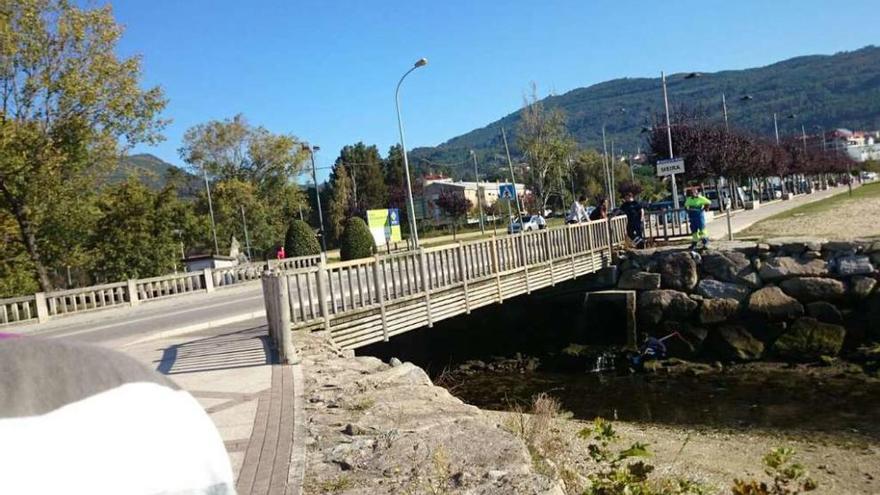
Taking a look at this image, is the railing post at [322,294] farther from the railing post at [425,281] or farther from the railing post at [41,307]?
the railing post at [41,307]

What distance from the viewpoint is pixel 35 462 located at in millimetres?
1109

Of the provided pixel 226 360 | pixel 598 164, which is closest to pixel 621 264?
pixel 226 360

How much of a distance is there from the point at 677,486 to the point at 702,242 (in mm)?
14817

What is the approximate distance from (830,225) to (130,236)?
26.4 m

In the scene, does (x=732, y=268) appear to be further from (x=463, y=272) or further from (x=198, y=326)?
(x=198, y=326)

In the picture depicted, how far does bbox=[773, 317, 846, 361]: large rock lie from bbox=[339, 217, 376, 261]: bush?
20.3 m

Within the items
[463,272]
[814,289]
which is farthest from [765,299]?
[463,272]

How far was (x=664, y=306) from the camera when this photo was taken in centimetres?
1900

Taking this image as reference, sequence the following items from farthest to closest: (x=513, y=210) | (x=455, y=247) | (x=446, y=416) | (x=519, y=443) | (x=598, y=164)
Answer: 1. (x=598, y=164)
2. (x=513, y=210)
3. (x=455, y=247)
4. (x=446, y=416)
5. (x=519, y=443)

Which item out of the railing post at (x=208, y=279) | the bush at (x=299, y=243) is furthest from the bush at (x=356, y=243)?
the railing post at (x=208, y=279)

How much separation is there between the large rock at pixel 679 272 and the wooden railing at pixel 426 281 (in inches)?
84.8

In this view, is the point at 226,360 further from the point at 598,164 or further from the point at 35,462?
the point at 598,164

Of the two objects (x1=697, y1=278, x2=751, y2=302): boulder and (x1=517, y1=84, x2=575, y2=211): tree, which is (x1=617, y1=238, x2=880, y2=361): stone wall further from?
(x1=517, y1=84, x2=575, y2=211): tree

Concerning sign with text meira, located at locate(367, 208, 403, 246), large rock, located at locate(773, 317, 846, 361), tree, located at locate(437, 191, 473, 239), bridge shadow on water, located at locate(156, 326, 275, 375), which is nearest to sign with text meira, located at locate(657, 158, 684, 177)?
large rock, located at locate(773, 317, 846, 361)
